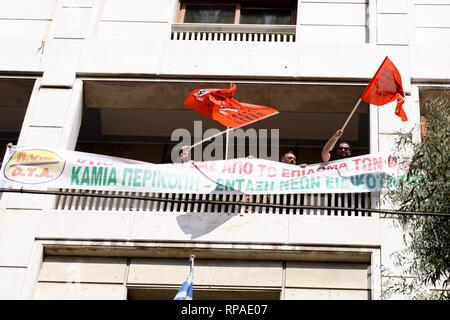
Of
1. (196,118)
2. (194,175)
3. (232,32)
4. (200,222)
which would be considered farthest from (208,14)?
(200,222)

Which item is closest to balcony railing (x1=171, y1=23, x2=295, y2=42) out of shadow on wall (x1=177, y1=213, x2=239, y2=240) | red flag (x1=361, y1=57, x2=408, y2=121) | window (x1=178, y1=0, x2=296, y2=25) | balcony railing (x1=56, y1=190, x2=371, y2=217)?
window (x1=178, y1=0, x2=296, y2=25)

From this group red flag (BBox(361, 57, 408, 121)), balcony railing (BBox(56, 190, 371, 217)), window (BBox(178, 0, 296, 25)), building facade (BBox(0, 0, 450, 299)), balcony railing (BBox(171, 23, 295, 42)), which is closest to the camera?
building facade (BBox(0, 0, 450, 299))

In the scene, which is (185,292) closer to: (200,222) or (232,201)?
(200,222)

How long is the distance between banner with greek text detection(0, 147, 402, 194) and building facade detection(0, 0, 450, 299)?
0.40 m

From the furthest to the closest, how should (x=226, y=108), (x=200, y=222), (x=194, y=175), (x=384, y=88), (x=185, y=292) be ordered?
1. (x=226, y=108)
2. (x=384, y=88)
3. (x=194, y=175)
4. (x=200, y=222)
5. (x=185, y=292)

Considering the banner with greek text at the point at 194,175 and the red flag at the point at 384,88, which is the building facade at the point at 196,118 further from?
the red flag at the point at 384,88

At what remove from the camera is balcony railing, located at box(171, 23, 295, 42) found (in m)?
18.8

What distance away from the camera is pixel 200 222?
15031 millimetres

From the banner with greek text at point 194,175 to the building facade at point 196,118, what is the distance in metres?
0.40

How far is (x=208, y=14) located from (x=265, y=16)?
1380 mm

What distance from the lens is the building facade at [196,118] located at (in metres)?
14.7

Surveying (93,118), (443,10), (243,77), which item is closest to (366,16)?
(443,10)

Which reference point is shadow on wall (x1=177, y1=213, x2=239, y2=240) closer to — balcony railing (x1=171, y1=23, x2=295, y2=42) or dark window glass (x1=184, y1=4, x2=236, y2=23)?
balcony railing (x1=171, y1=23, x2=295, y2=42)

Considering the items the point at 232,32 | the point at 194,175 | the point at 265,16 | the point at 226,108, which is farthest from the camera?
the point at 265,16
